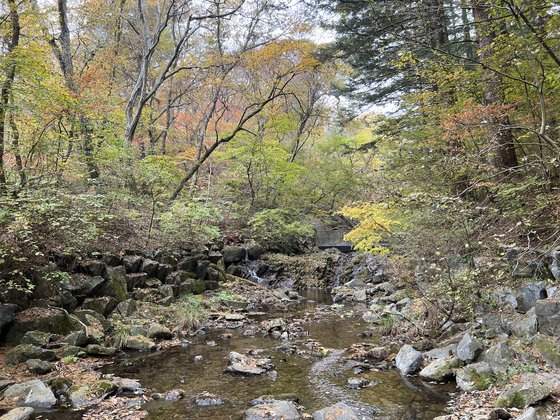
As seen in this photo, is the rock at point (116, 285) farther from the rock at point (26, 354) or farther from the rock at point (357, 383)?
the rock at point (357, 383)

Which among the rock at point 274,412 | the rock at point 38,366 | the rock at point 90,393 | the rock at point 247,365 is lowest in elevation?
the rock at point 247,365

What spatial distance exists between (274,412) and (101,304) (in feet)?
16.8

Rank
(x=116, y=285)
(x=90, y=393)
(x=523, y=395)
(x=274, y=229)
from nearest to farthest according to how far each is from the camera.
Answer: (x=523, y=395)
(x=90, y=393)
(x=116, y=285)
(x=274, y=229)

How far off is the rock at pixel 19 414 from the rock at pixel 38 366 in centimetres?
132

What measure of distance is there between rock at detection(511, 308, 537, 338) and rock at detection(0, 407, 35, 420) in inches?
261

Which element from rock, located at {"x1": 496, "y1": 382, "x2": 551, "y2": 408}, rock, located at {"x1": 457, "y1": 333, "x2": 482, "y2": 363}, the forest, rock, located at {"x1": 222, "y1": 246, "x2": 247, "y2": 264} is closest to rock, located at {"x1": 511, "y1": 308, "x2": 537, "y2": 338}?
the forest

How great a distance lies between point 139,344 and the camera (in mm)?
7492

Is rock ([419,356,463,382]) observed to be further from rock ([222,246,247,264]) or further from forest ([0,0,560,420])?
rock ([222,246,247,264])

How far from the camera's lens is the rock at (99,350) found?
22.1ft

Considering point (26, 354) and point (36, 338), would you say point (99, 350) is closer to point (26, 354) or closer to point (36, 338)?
point (36, 338)

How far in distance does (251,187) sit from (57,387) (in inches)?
567

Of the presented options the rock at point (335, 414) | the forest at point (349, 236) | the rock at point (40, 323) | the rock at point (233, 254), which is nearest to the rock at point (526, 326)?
the forest at point (349, 236)

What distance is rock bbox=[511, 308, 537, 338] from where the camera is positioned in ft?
18.0

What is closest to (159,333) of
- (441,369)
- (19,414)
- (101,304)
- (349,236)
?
(101,304)
